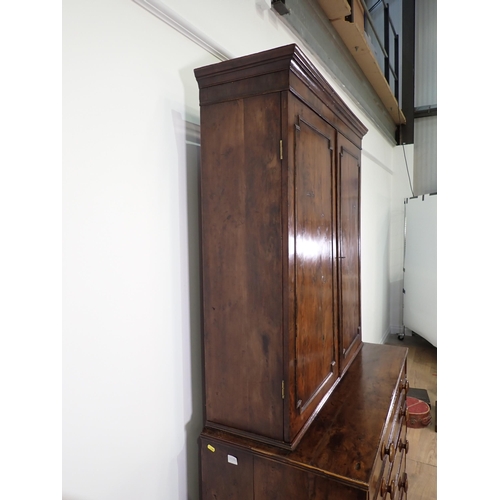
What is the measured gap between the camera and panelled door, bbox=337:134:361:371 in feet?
5.03

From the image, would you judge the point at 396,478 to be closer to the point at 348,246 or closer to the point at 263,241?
the point at 348,246

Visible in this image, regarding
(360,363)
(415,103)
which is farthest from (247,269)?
(415,103)

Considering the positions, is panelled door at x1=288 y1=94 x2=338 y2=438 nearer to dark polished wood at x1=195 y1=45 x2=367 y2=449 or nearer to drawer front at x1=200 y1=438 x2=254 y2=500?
dark polished wood at x1=195 y1=45 x2=367 y2=449

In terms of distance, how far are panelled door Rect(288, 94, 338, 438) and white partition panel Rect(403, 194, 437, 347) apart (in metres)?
2.76

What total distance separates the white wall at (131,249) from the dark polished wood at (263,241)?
111 millimetres

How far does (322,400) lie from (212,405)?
1.30 feet

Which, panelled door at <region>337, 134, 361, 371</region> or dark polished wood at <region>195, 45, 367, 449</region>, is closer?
dark polished wood at <region>195, 45, 367, 449</region>

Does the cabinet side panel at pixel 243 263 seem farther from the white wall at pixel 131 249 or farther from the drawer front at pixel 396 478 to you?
the drawer front at pixel 396 478

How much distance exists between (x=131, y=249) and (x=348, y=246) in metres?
0.98

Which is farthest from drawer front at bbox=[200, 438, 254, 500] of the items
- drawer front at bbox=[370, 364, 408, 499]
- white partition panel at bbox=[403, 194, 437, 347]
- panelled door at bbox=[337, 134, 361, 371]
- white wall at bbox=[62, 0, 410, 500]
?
white partition panel at bbox=[403, 194, 437, 347]

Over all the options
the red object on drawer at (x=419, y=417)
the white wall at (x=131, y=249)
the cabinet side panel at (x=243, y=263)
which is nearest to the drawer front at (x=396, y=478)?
the cabinet side panel at (x=243, y=263)

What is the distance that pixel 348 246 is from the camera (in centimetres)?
166

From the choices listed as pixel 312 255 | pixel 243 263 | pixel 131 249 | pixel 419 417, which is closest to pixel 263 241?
pixel 243 263

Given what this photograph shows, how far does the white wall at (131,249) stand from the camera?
0.90m
